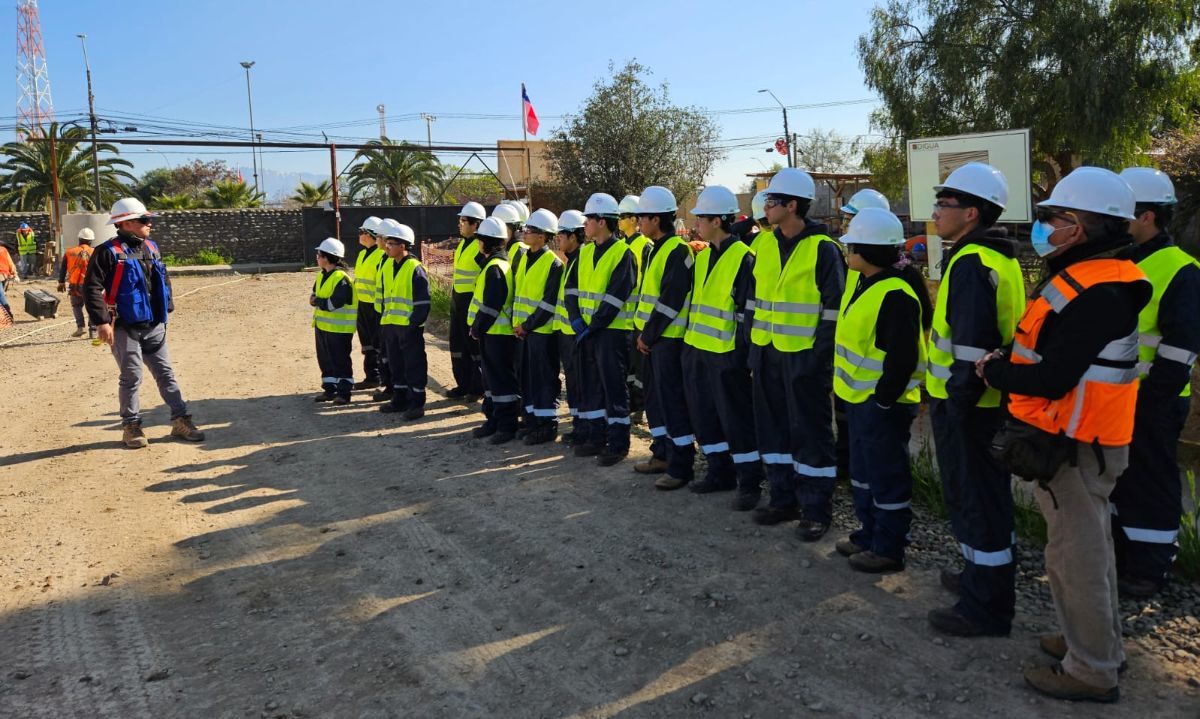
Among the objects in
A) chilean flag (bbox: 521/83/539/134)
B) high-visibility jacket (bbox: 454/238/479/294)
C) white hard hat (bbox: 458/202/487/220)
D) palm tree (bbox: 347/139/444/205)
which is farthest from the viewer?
palm tree (bbox: 347/139/444/205)

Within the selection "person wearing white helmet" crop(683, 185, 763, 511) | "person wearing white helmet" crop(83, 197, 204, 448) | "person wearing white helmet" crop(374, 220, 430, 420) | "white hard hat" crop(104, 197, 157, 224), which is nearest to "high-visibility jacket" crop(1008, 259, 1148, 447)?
"person wearing white helmet" crop(683, 185, 763, 511)

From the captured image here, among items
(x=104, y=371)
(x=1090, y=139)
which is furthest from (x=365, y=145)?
(x=1090, y=139)

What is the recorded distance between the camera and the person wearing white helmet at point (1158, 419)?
4371mm

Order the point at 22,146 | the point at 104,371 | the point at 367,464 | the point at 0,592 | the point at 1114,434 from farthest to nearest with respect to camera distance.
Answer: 1. the point at 22,146
2. the point at 104,371
3. the point at 367,464
4. the point at 0,592
5. the point at 1114,434

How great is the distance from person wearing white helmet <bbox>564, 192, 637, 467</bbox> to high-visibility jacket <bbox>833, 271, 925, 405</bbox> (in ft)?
8.27

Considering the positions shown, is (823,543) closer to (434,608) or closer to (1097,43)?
(434,608)

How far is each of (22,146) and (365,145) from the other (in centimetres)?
1956

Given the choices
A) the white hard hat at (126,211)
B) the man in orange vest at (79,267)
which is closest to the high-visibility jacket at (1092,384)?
the white hard hat at (126,211)

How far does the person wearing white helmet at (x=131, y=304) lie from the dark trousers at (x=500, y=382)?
2.84 meters

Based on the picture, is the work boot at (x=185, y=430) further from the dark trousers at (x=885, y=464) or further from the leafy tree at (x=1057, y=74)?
the leafy tree at (x=1057, y=74)

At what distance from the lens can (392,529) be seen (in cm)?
578

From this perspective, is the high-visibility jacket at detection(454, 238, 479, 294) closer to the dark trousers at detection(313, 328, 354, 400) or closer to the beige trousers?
the dark trousers at detection(313, 328, 354, 400)

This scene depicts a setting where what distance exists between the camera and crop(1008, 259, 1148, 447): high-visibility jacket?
3.31 metres

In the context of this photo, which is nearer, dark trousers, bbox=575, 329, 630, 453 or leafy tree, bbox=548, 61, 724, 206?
dark trousers, bbox=575, 329, 630, 453
